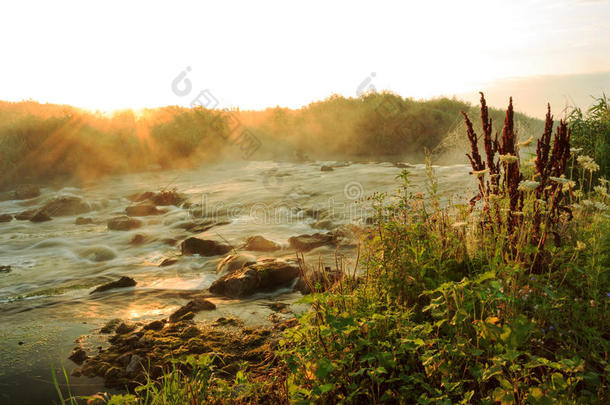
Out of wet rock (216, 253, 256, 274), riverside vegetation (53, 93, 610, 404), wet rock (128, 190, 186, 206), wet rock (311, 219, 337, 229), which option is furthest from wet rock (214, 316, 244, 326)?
wet rock (128, 190, 186, 206)

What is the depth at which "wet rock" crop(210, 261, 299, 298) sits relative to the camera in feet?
19.5

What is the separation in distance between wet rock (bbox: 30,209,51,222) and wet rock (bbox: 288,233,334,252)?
28.5ft

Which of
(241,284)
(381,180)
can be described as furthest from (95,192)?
(241,284)

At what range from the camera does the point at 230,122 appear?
27.2m

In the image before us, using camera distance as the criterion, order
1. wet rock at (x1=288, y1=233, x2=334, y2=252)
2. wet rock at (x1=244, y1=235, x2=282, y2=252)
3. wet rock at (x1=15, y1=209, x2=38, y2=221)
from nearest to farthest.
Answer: wet rock at (x1=288, y1=233, x2=334, y2=252) → wet rock at (x1=244, y1=235, x2=282, y2=252) → wet rock at (x1=15, y1=209, x2=38, y2=221)

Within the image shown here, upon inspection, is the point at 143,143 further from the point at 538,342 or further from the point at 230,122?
the point at 538,342

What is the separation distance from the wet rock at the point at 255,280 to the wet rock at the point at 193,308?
0.54 metres

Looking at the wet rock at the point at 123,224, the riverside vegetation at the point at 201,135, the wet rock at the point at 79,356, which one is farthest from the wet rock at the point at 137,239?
the riverside vegetation at the point at 201,135

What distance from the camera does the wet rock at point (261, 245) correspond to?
8.34m

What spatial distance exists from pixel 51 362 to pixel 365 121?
23.7m

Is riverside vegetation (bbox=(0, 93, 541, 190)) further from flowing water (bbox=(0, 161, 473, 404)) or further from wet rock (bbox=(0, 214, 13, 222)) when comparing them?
wet rock (bbox=(0, 214, 13, 222))

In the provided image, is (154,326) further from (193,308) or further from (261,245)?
(261,245)

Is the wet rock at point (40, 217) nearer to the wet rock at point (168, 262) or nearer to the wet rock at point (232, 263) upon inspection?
the wet rock at point (168, 262)

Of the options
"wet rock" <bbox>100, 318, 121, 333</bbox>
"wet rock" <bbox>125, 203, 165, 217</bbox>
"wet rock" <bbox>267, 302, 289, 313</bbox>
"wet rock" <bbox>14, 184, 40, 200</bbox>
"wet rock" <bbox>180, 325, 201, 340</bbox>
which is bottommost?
"wet rock" <bbox>267, 302, 289, 313</bbox>
